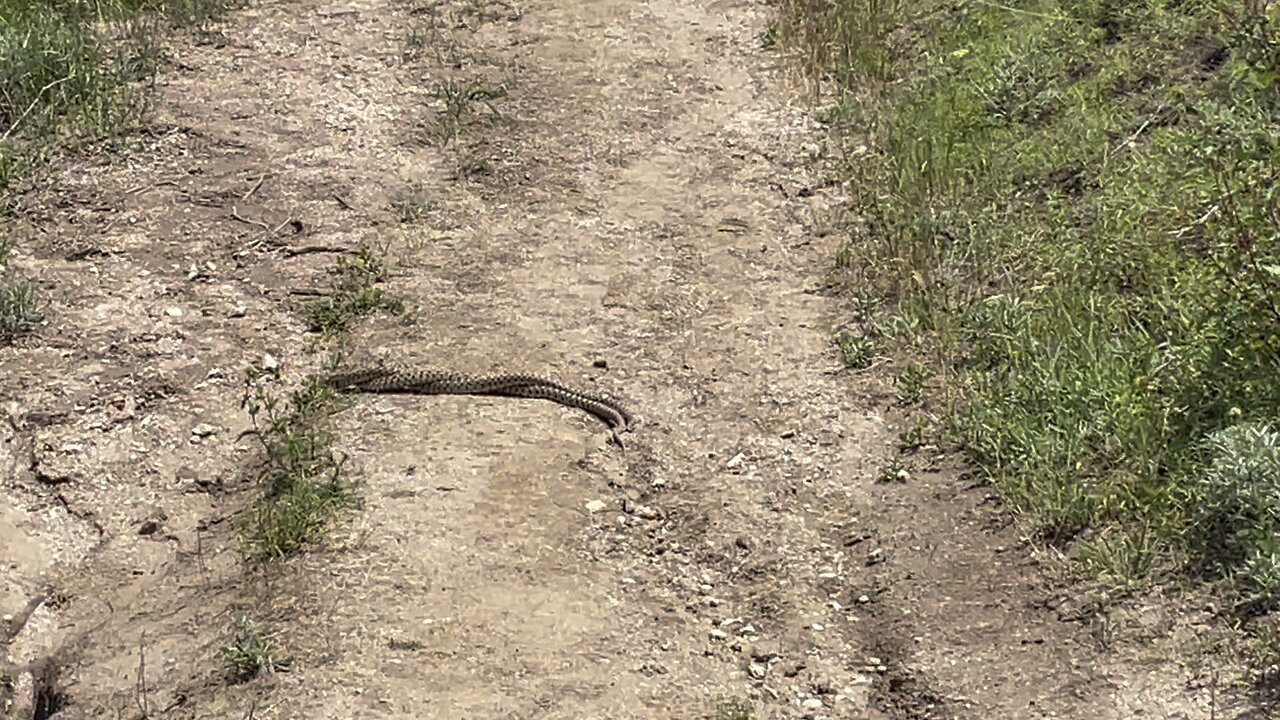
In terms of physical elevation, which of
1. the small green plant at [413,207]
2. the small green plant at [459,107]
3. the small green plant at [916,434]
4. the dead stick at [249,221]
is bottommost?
the dead stick at [249,221]

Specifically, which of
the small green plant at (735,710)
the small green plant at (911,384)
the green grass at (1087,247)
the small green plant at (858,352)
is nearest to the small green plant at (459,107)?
the green grass at (1087,247)

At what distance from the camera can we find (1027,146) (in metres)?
7.83

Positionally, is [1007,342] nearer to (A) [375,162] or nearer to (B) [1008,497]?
(B) [1008,497]

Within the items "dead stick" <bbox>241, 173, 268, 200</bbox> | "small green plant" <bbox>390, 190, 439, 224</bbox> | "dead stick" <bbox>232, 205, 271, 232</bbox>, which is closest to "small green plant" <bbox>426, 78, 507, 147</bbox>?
"small green plant" <bbox>390, 190, 439, 224</bbox>

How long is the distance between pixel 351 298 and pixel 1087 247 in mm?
3350

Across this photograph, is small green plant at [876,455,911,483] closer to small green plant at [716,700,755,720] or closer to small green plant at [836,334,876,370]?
small green plant at [836,334,876,370]

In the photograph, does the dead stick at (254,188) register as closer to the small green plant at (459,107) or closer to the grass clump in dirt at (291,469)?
the small green plant at (459,107)

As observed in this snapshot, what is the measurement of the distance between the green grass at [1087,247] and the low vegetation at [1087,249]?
0.04 feet

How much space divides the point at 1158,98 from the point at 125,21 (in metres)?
6.12

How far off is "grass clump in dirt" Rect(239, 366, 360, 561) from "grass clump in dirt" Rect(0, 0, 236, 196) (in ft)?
8.28

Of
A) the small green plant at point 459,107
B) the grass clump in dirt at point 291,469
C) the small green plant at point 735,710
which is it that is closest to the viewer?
the small green plant at point 735,710

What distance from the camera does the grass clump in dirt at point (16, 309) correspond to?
7117mm

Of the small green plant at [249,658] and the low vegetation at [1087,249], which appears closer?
the small green plant at [249,658]

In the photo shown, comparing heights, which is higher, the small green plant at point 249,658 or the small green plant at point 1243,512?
the small green plant at point 1243,512
